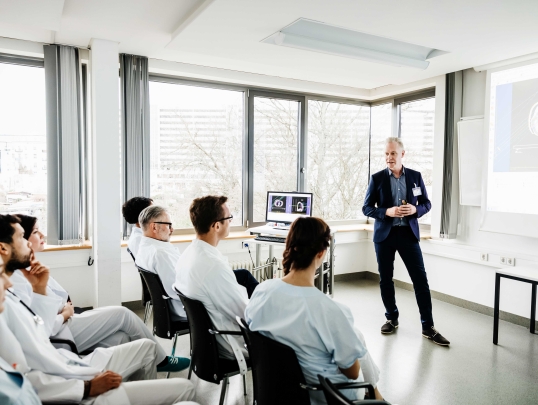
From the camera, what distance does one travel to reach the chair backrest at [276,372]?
4.90ft

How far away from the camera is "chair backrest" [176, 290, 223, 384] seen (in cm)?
198

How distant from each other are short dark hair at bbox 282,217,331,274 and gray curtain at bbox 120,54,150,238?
2.90 metres

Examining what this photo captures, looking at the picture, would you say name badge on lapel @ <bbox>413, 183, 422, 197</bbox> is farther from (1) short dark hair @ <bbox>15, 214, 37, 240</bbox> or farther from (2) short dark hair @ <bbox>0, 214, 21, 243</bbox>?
(2) short dark hair @ <bbox>0, 214, 21, 243</bbox>

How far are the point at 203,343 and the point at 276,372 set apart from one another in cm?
63

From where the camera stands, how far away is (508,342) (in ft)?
11.7

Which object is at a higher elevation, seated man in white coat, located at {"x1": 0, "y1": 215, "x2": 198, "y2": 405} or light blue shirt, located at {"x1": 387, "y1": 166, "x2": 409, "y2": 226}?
light blue shirt, located at {"x1": 387, "y1": 166, "x2": 409, "y2": 226}

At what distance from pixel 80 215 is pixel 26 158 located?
2.51 feet

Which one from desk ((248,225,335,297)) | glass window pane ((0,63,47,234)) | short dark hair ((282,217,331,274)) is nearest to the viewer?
short dark hair ((282,217,331,274))

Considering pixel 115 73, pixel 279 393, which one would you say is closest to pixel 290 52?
pixel 115 73

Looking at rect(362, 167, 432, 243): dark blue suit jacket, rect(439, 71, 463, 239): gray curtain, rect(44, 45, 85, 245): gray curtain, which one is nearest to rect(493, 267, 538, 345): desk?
rect(362, 167, 432, 243): dark blue suit jacket

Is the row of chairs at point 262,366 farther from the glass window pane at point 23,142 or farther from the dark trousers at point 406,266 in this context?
the glass window pane at point 23,142

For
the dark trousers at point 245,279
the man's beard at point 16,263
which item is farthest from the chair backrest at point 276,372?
the dark trousers at point 245,279

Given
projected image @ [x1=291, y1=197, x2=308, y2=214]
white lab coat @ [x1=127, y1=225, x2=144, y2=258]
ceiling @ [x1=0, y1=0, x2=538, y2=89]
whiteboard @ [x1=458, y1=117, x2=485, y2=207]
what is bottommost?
white lab coat @ [x1=127, y1=225, x2=144, y2=258]

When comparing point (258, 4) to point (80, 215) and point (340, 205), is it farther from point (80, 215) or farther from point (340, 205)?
point (340, 205)
